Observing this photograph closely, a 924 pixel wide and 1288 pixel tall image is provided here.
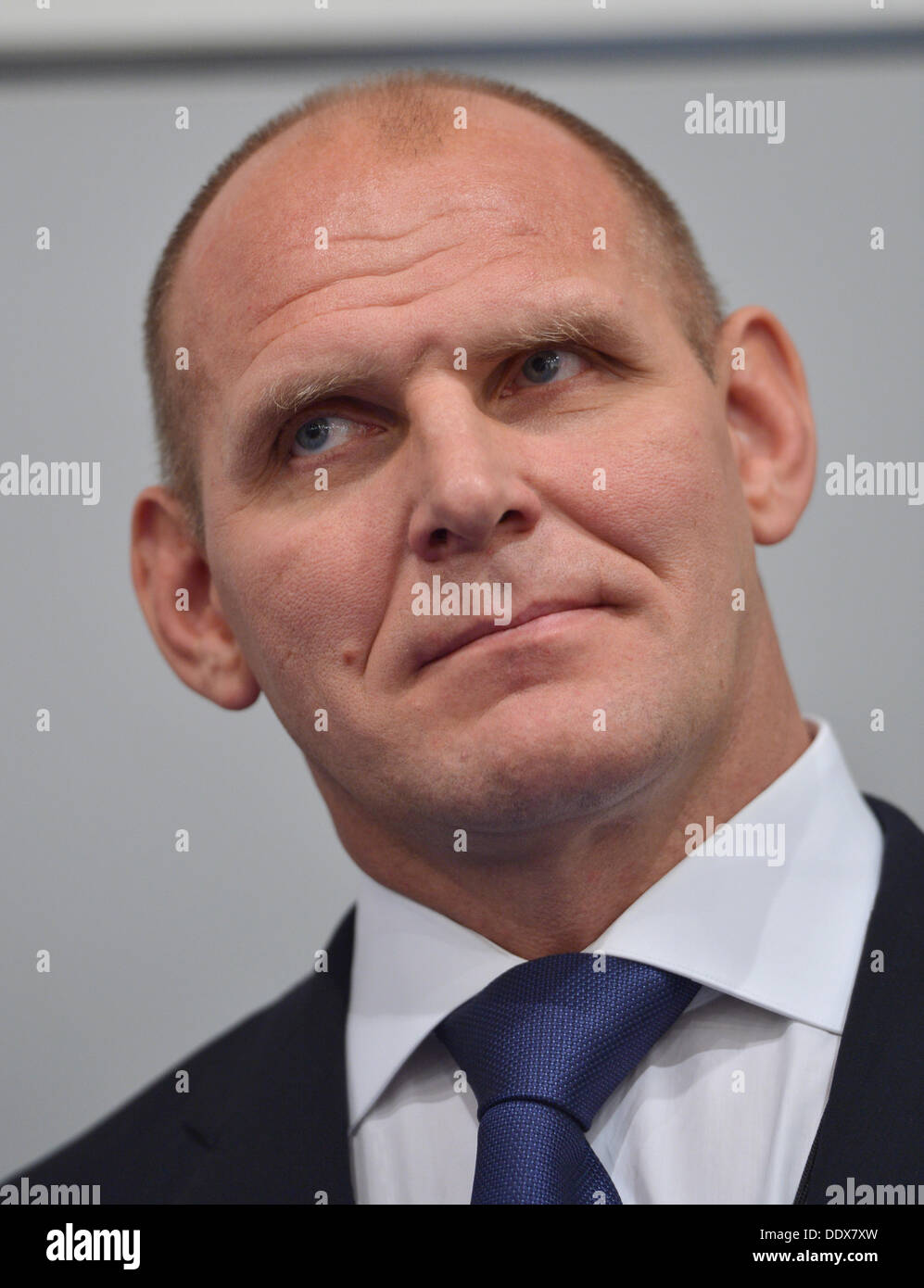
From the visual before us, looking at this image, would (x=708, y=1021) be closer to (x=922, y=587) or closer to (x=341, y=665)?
(x=341, y=665)

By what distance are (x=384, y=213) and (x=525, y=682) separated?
44cm

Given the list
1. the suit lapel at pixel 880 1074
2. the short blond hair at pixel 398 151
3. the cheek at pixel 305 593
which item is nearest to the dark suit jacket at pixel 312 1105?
the suit lapel at pixel 880 1074

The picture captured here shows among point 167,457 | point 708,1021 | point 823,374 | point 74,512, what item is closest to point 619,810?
point 708,1021

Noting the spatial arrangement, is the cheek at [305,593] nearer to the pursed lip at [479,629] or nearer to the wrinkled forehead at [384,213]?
the pursed lip at [479,629]

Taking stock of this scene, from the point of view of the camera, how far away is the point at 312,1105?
129cm

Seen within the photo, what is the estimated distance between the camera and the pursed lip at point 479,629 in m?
1.12

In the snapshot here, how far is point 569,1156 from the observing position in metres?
1.09

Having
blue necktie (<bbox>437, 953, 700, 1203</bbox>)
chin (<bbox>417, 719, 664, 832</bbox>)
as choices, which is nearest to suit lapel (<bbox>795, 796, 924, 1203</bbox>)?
blue necktie (<bbox>437, 953, 700, 1203</bbox>)

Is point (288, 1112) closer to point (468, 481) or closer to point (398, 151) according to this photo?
point (468, 481)

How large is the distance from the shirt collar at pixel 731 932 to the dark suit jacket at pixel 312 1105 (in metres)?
0.03

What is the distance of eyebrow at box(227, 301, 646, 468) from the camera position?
3.95ft

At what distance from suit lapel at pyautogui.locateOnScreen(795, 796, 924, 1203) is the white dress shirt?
0.9 inches

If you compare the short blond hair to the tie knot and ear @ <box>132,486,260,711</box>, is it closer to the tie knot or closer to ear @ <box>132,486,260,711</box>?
ear @ <box>132,486,260,711</box>

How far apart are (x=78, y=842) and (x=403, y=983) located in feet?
1.82
